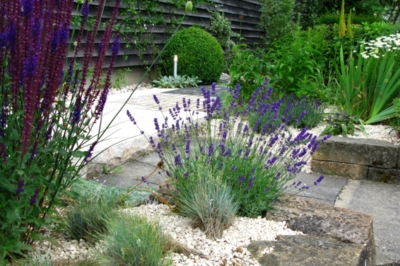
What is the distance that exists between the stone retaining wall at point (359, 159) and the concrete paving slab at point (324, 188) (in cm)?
9

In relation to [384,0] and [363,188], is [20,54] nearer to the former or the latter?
[363,188]

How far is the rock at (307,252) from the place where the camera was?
1893mm

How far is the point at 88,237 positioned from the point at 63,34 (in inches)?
34.3

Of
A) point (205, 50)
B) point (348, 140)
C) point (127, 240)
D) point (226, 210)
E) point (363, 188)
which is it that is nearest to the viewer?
point (127, 240)

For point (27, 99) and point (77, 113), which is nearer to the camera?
point (27, 99)

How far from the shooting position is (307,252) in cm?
198

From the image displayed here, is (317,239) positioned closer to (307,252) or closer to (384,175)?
(307,252)

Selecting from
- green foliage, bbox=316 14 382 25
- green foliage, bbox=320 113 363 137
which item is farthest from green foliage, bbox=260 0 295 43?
green foliage, bbox=320 113 363 137

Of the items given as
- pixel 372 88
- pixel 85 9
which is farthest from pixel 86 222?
pixel 372 88

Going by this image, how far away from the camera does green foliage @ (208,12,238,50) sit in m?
10.7

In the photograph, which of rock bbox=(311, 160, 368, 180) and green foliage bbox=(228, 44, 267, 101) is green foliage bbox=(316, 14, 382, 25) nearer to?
green foliage bbox=(228, 44, 267, 101)

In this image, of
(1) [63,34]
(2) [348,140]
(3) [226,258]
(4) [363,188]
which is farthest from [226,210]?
(2) [348,140]

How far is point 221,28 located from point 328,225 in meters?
8.82

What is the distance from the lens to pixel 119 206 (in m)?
2.34
